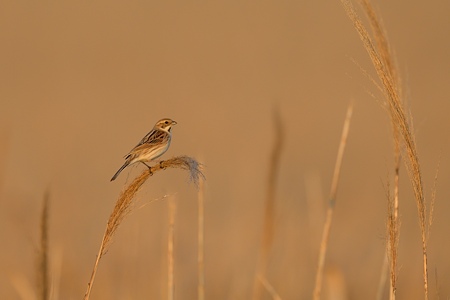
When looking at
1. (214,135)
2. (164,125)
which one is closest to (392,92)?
(164,125)

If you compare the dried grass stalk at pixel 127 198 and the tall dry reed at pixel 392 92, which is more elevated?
the tall dry reed at pixel 392 92

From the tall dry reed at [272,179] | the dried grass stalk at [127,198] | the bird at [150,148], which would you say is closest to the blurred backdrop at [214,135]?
the dried grass stalk at [127,198]

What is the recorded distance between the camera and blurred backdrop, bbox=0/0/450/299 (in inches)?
281

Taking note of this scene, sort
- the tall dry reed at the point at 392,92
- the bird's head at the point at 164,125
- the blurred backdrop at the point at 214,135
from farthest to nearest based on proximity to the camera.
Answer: the blurred backdrop at the point at 214,135, the bird's head at the point at 164,125, the tall dry reed at the point at 392,92

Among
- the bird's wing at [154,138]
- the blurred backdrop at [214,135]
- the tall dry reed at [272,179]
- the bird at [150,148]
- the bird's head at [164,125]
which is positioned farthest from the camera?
the blurred backdrop at [214,135]

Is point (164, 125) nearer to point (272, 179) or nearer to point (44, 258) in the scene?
point (272, 179)

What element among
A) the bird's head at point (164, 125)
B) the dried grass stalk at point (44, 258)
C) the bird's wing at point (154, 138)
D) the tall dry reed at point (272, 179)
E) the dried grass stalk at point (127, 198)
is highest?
the bird's head at point (164, 125)

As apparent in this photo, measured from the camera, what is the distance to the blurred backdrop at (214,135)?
712 cm

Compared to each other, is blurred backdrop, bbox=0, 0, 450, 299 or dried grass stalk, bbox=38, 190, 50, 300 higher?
blurred backdrop, bbox=0, 0, 450, 299

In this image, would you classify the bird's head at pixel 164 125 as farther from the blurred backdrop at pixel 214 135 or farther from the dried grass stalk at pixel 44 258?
the dried grass stalk at pixel 44 258

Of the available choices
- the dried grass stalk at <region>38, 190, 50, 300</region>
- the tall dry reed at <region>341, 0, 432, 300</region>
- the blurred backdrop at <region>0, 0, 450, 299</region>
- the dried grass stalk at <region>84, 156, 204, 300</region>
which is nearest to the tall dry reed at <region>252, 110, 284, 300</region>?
the blurred backdrop at <region>0, 0, 450, 299</region>

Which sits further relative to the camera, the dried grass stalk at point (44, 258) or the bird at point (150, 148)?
the bird at point (150, 148)

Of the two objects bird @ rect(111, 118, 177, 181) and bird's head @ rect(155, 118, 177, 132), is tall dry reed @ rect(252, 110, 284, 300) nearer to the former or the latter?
bird @ rect(111, 118, 177, 181)

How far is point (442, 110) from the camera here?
736 inches
